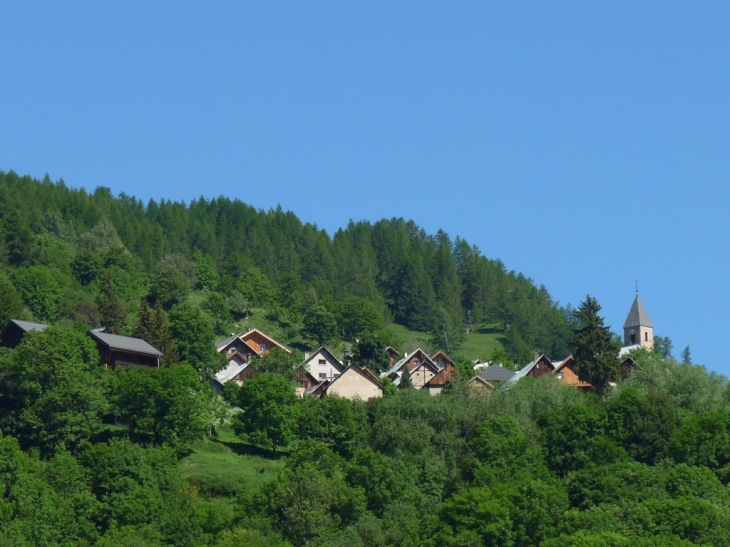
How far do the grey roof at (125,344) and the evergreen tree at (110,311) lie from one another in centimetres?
1263

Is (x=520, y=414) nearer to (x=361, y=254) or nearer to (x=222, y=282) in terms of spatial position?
(x=222, y=282)

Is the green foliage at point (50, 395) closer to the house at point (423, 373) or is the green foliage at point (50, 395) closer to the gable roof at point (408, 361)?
the house at point (423, 373)

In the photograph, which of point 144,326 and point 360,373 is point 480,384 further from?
point 144,326

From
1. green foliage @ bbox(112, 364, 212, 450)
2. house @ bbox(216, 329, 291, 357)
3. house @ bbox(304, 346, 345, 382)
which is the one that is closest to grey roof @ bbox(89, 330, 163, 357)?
green foliage @ bbox(112, 364, 212, 450)

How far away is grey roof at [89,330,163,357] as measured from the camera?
7962cm

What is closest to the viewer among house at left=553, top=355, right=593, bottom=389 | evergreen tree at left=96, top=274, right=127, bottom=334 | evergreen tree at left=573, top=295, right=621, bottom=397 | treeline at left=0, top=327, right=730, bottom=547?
treeline at left=0, top=327, right=730, bottom=547

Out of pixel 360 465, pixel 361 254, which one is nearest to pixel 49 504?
pixel 360 465

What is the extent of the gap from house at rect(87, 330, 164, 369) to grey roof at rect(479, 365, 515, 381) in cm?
3069

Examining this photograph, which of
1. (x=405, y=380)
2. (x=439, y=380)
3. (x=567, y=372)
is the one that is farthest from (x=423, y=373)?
(x=567, y=372)

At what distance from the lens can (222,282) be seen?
153250 mm

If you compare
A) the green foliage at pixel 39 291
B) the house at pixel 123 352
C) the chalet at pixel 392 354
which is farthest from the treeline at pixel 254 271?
the house at pixel 123 352

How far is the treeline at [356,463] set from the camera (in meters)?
59.4

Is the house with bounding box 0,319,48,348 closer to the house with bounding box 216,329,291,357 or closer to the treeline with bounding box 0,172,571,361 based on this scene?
the house with bounding box 216,329,291,357

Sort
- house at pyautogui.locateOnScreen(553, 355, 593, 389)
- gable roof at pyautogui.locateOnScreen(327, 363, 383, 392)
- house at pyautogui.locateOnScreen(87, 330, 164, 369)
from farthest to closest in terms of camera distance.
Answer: house at pyautogui.locateOnScreen(553, 355, 593, 389) < gable roof at pyautogui.locateOnScreen(327, 363, 383, 392) < house at pyautogui.locateOnScreen(87, 330, 164, 369)
